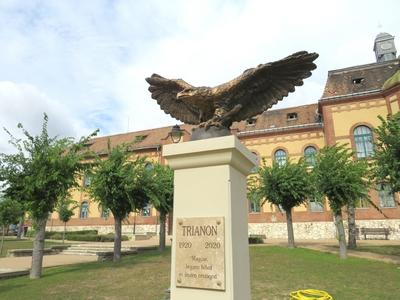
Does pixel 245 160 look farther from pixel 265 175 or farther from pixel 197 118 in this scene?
pixel 265 175

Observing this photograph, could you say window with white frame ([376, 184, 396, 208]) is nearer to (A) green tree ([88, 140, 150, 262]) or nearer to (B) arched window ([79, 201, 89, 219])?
(A) green tree ([88, 140, 150, 262])

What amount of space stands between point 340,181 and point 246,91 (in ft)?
40.0

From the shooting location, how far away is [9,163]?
1169cm

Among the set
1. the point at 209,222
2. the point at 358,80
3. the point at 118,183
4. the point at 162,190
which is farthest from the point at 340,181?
A: the point at 358,80

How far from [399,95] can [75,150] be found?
78.0ft

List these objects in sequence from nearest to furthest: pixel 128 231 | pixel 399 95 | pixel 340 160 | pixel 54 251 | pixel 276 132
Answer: pixel 340 160 → pixel 54 251 → pixel 399 95 → pixel 276 132 → pixel 128 231

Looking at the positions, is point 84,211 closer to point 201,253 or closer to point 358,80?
point 358,80

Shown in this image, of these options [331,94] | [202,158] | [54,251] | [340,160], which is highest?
[331,94]

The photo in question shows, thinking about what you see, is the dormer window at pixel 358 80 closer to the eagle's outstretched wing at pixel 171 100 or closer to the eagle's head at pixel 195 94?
the eagle's outstretched wing at pixel 171 100

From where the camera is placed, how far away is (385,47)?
40969mm

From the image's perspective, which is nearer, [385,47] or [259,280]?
[259,280]

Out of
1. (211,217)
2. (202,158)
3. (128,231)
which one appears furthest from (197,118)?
(128,231)

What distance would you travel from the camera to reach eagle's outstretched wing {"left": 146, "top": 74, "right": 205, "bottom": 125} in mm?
4484

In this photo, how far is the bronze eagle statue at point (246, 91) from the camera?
153 inches
